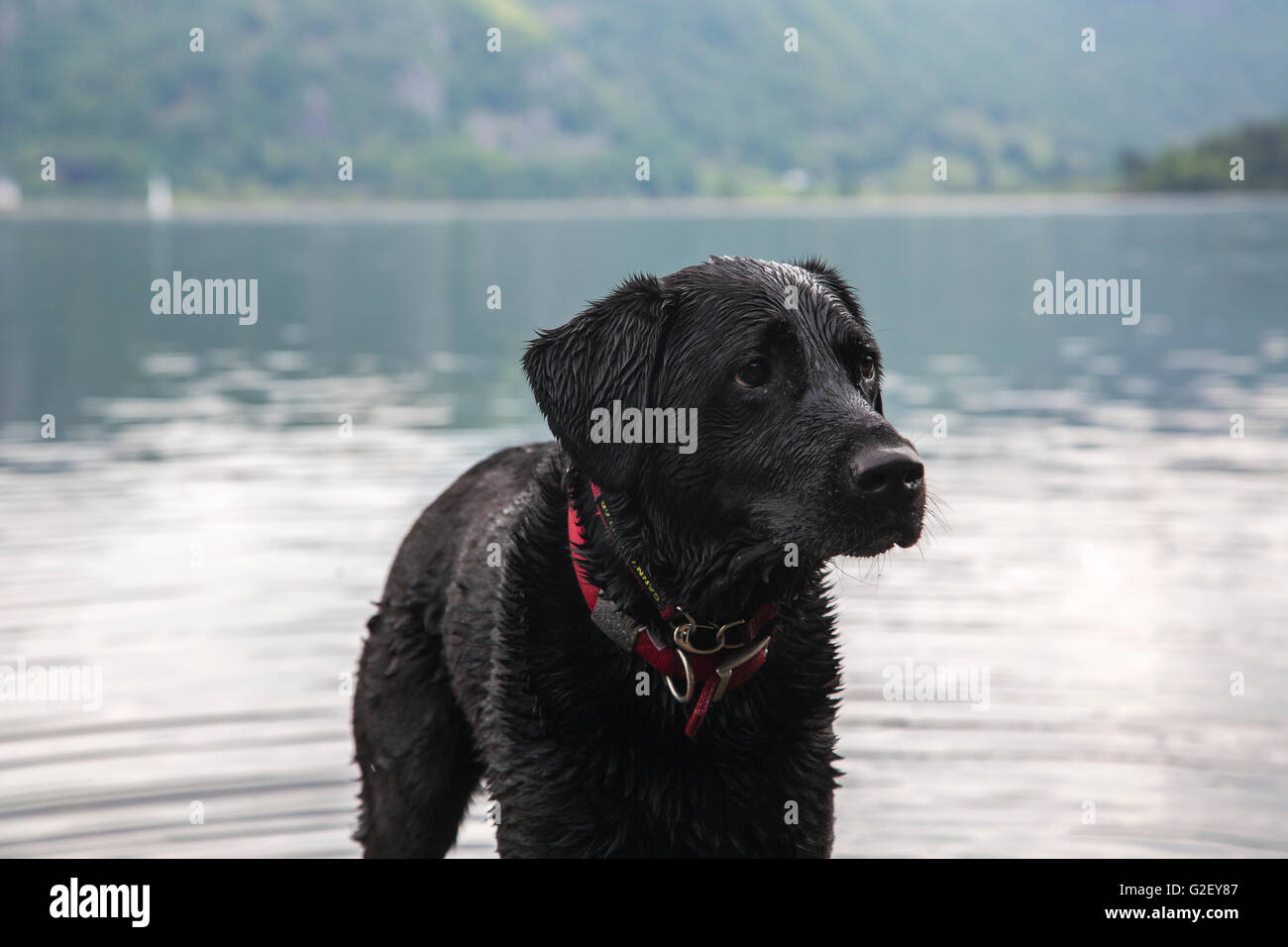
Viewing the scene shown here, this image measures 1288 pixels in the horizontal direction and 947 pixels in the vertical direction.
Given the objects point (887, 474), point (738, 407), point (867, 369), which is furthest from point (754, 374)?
point (887, 474)

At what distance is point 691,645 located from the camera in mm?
4789

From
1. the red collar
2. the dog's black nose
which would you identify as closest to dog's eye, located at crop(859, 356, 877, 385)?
the dog's black nose

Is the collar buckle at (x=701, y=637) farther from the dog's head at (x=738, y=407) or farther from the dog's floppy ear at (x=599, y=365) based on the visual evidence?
the dog's floppy ear at (x=599, y=365)

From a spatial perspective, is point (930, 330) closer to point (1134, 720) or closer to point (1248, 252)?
point (1134, 720)

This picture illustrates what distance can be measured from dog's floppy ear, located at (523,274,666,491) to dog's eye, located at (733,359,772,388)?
1.09ft

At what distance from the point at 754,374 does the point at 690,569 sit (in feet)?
2.15

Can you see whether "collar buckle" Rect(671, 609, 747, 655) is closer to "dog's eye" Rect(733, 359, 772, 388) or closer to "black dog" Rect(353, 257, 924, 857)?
"black dog" Rect(353, 257, 924, 857)

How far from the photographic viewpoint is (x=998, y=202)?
187m

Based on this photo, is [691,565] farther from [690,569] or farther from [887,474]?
[887,474]

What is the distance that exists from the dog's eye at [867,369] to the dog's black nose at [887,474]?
584 mm

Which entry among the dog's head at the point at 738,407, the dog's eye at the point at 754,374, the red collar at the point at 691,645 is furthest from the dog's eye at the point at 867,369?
the red collar at the point at 691,645

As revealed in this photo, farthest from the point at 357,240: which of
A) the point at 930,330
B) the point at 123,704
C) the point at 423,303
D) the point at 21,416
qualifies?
the point at 123,704

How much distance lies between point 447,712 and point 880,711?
4043 mm

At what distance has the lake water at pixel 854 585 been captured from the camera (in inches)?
311
